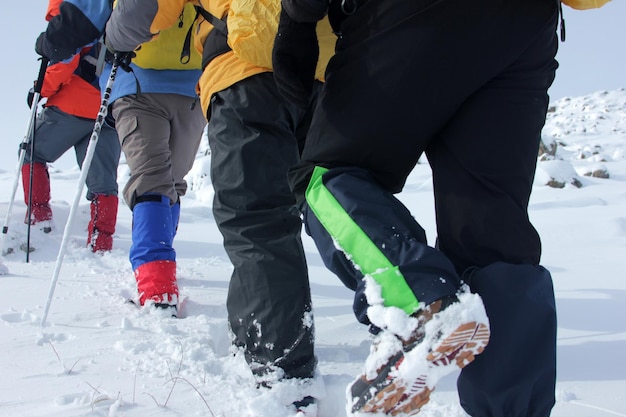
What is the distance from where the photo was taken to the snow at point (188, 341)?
1505 millimetres

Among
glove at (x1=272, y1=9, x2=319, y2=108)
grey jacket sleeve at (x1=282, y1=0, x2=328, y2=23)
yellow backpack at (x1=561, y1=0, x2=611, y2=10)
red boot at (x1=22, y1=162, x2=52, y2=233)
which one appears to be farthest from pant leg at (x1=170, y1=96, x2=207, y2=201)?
yellow backpack at (x1=561, y1=0, x2=611, y2=10)

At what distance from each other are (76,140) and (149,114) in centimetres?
202

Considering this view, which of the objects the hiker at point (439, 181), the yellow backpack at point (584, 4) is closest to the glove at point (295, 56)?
the hiker at point (439, 181)

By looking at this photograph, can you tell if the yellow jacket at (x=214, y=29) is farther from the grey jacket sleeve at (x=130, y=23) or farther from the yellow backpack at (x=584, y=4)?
the yellow backpack at (x=584, y=4)

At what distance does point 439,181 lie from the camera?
1.30m

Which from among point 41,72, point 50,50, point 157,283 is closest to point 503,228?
point 157,283

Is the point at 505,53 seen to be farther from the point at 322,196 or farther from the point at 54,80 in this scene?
the point at 54,80

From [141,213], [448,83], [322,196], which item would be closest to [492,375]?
[322,196]

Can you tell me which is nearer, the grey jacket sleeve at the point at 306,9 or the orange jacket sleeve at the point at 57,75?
the grey jacket sleeve at the point at 306,9

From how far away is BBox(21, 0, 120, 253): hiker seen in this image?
4.04 m

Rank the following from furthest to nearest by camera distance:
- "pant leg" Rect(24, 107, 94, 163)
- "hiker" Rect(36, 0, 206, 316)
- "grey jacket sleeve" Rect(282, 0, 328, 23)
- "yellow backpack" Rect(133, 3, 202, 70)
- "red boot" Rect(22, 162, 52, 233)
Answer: "red boot" Rect(22, 162, 52, 233)
"pant leg" Rect(24, 107, 94, 163)
"yellow backpack" Rect(133, 3, 202, 70)
"hiker" Rect(36, 0, 206, 316)
"grey jacket sleeve" Rect(282, 0, 328, 23)

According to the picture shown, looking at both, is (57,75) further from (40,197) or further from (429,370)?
(429,370)

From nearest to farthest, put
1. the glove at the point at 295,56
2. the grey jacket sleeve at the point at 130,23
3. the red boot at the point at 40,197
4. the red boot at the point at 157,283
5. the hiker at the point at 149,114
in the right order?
1. the glove at the point at 295,56
2. the grey jacket sleeve at the point at 130,23
3. the red boot at the point at 157,283
4. the hiker at the point at 149,114
5. the red boot at the point at 40,197

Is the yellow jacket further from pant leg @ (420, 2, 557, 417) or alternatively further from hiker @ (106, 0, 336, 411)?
pant leg @ (420, 2, 557, 417)
